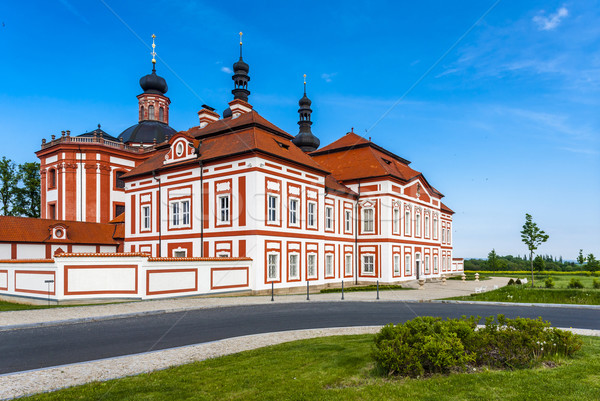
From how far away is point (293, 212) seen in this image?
30.2m

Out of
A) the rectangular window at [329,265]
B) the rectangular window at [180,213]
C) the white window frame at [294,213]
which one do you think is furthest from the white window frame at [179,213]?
the rectangular window at [329,265]

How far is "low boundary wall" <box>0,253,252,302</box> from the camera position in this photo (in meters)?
20.1

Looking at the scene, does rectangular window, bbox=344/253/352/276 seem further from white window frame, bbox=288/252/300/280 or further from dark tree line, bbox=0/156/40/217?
dark tree line, bbox=0/156/40/217

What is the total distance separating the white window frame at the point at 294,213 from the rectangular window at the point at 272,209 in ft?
4.79

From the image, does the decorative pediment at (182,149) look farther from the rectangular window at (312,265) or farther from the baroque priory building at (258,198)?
the rectangular window at (312,265)

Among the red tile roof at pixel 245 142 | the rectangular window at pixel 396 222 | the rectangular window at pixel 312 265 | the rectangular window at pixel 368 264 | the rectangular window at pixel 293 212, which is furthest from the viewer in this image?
the rectangular window at pixel 396 222

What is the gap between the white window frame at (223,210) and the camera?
2825 cm

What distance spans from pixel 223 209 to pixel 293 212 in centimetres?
492

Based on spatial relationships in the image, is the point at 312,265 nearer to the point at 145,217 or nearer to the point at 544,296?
the point at 145,217

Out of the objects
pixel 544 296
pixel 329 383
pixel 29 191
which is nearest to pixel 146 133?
pixel 29 191

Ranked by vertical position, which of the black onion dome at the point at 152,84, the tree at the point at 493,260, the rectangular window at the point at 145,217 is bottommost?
the tree at the point at 493,260

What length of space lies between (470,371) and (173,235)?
89.2 ft

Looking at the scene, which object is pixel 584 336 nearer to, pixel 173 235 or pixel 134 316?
pixel 134 316

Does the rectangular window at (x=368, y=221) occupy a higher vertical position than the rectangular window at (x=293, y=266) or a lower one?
higher
